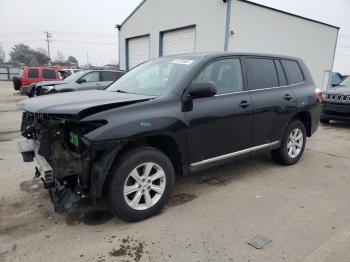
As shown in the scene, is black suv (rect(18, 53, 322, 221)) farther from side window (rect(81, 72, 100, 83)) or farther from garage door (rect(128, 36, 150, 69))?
garage door (rect(128, 36, 150, 69))

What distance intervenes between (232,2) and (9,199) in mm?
12866

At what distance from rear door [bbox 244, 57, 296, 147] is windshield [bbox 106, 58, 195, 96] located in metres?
1.10

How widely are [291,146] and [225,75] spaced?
6.47 feet

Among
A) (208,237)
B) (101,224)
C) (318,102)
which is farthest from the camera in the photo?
(318,102)

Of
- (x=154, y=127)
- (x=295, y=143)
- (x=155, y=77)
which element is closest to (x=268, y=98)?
(x=295, y=143)

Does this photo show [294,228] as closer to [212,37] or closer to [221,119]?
[221,119]

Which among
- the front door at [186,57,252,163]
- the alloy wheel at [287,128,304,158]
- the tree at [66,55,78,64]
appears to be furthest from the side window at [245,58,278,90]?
the tree at [66,55,78,64]

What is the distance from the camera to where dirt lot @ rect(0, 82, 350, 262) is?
2.69 meters

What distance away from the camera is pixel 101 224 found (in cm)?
319

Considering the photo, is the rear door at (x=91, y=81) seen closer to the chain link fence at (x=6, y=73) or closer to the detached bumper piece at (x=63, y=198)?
the detached bumper piece at (x=63, y=198)

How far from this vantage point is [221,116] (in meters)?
3.74

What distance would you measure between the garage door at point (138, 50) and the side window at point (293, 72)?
15.0 m

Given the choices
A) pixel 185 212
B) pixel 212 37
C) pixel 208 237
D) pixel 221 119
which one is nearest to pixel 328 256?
pixel 208 237

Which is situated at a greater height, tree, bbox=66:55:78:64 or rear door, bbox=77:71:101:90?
tree, bbox=66:55:78:64
